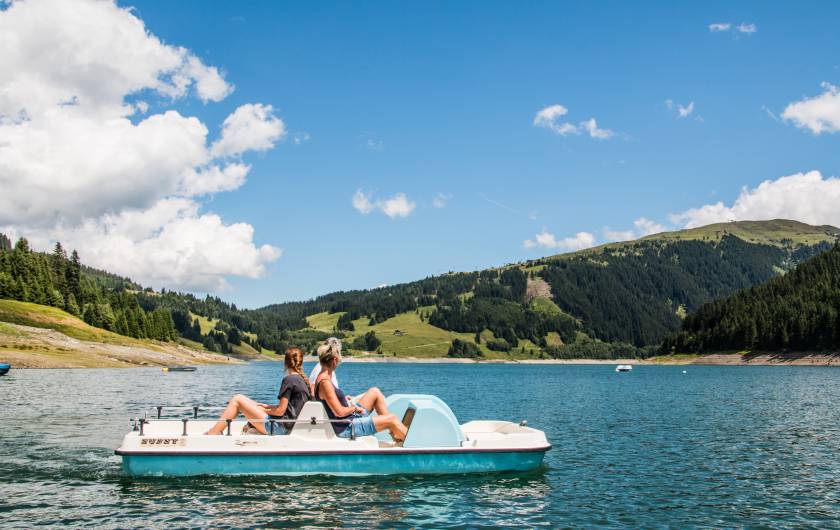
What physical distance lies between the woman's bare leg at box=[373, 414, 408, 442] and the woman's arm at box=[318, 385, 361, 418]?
1033mm

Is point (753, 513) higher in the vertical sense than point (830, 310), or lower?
lower

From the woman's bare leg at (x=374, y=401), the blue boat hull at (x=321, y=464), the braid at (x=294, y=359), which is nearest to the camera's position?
the blue boat hull at (x=321, y=464)

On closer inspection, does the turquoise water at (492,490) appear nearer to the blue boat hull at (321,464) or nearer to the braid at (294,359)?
the blue boat hull at (321,464)

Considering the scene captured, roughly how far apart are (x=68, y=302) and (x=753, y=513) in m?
189

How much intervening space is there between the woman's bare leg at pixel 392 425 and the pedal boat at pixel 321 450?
0.32 metres

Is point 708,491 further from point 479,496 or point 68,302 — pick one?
point 68,302

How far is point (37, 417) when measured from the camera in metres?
40.2

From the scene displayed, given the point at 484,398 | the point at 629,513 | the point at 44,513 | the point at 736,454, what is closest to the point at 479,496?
the point at 629,513

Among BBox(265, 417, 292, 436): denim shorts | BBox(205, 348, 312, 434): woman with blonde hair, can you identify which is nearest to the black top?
BBox(205, 348, 312, 434): woman with blonde hair

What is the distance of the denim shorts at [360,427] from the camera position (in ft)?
74.2

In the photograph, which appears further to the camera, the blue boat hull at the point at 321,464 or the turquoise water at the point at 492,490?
the blue boat hull at the point at 321,464

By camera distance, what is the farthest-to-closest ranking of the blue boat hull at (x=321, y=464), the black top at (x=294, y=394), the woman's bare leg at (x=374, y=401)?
the woman's bare leg at (x=374, y=401) < the black top at (x=294, y=394) < the blue boat hull at (x=321, y=464)

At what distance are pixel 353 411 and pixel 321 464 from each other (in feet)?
6.69

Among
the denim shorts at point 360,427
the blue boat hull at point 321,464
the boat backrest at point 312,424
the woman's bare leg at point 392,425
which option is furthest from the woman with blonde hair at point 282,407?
the woman's bare leg at point 392,425
